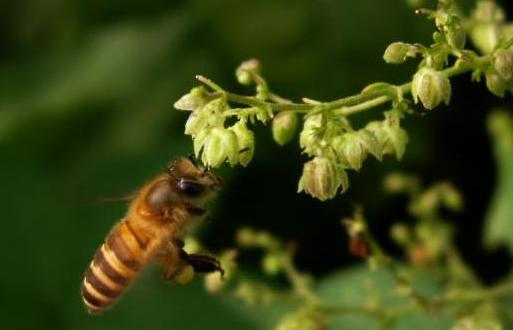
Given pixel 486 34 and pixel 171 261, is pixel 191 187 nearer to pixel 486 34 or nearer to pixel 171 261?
pixel 171 261

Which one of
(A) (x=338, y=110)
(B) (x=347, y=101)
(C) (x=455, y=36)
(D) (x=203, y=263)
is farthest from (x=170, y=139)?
(C) (x=455, y=36)

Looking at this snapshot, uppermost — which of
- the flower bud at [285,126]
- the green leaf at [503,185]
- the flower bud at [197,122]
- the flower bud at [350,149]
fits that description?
A: the green leaf at [503,185]

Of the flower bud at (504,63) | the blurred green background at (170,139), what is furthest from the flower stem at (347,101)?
the blurred green background at (170,139)

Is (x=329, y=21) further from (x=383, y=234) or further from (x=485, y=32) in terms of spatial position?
(x=485, y=32)

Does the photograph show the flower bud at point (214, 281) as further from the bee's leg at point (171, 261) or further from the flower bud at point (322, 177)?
the flower bud at point (322, 177)

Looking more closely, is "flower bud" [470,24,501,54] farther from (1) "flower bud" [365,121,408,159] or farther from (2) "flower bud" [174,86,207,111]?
(2) "flower bud" [174,86,207,111]
